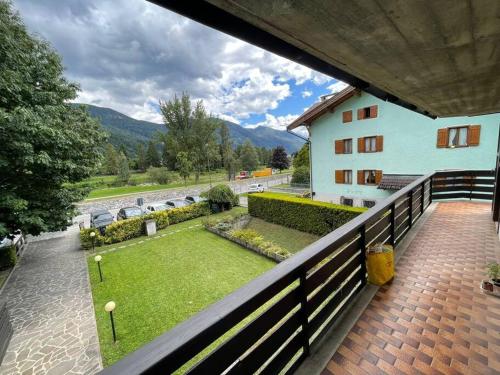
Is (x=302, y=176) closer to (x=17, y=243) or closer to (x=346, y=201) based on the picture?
(x=346, y=201)

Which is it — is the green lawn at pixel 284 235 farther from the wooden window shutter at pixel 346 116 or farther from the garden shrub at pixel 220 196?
the wooden window shutter at pixel 346 116

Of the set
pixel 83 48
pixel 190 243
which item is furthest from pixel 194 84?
pixel 190 243

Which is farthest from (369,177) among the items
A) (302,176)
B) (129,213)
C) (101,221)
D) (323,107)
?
(302,176)

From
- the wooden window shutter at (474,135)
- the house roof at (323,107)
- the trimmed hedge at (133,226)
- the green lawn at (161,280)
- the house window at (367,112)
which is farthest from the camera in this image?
the house roof at (323,107)

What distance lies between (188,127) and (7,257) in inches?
876

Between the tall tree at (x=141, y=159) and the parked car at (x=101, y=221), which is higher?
the tall tree at (x=141, y=159)

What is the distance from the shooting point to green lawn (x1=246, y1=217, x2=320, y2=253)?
1003cm

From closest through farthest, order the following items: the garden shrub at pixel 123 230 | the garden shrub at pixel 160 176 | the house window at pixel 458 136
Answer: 1. the house window at pixel 458 136
2. the garden shrub at pixel 123 230
3. the garden shrub at pixel 160 176

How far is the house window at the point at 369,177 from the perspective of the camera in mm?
12934

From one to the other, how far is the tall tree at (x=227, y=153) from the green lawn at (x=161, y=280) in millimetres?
28105

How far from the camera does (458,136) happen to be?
9.95m

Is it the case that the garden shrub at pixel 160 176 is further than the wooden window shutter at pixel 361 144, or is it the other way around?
the garden shrub at pixel 160 176

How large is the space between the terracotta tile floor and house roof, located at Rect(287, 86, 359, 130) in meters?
10.9

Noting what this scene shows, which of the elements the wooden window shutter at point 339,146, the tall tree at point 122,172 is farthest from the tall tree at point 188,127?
the wooden window shutter at point 339,146
